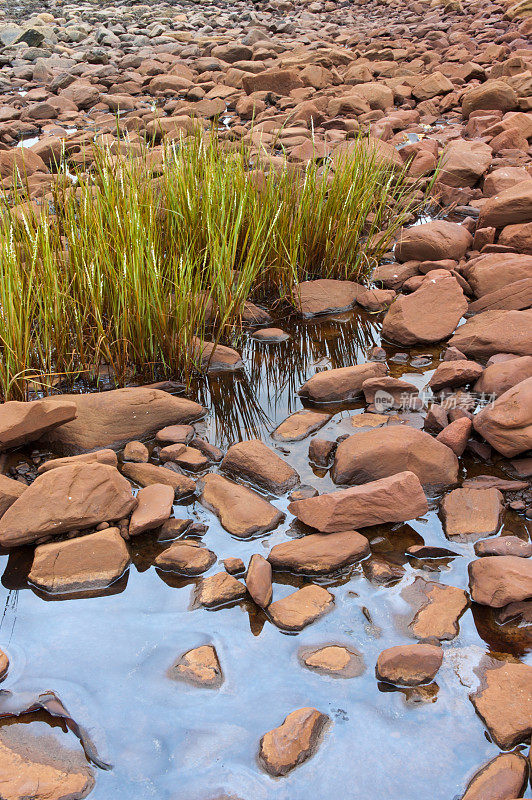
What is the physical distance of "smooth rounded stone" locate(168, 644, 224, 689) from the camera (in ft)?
4.51

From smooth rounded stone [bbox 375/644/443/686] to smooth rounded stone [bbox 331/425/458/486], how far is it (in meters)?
0.62

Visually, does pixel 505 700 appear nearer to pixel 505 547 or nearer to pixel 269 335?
pixel 505 547

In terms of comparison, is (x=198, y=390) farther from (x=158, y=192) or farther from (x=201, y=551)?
(x=158, y=192)

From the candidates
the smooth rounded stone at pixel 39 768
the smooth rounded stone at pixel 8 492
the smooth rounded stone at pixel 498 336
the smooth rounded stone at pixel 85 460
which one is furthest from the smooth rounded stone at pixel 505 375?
the smooth rounded stone at pixel 39 768

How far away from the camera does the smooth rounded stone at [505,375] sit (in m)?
2.17

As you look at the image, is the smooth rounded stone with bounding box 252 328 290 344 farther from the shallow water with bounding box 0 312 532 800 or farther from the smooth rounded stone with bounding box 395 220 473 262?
the shallow water with bounding box 0 312 532 800

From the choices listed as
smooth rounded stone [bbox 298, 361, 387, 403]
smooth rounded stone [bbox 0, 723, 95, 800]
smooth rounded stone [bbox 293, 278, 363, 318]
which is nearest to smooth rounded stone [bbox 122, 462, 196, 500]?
smooth rounded stone [bbox 298, 361, 387, 403]

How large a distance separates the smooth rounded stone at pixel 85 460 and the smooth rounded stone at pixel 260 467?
1.08 ft

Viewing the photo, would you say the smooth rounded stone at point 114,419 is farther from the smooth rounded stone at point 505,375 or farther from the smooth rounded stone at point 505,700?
the smooth rounded stone at point 505,700

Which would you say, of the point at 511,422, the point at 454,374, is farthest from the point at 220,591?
the point at 454,374

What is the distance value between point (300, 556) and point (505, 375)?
998 millimetres

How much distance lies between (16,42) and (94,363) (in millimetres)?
8387

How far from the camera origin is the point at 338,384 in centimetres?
235

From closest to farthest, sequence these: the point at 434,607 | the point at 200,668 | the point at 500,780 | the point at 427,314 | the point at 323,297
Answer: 1. the point at 500,780
2. the point at 200,668
3. the point at 434,607
4. the point at 427,314
5. the point at 323,297
